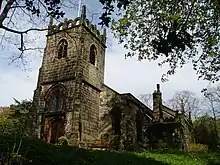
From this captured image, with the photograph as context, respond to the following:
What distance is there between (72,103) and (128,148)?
19.9 ft

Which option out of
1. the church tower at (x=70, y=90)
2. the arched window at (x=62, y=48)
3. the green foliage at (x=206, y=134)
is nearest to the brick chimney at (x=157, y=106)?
the church tower at (x=70, y=90)

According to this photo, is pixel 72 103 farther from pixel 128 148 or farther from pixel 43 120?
pixel 128 148

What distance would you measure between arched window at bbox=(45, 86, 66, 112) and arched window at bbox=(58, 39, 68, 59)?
372 cm

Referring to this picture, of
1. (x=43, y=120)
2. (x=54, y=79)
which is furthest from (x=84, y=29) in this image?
(x=43, y=120)

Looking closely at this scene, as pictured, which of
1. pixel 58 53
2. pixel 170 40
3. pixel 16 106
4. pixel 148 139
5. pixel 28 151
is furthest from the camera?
pixel 16 106

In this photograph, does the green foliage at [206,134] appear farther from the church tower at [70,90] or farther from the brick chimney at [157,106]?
the church tower at [70,90]

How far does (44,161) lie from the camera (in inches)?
249

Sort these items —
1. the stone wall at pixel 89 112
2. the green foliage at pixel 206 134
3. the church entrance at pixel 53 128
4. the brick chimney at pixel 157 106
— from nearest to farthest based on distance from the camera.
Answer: the stone wall at pixel 89 112
the church entrance at pixel 53 128
the brick chimney at pixel 157 106
the green foliage at pixel 206 134

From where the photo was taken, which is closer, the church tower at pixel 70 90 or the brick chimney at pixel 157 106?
the church tower at pixel 70 90

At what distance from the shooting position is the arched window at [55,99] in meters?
24.2

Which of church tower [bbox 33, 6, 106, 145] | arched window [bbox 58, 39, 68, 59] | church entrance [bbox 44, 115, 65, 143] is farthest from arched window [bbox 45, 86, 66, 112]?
arched window [bbox 58, 39, 68, 59]

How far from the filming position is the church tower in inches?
896

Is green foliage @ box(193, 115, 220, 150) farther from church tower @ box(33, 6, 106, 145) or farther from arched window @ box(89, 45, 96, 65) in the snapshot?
arched window @ box(89, 45, 96, 65)

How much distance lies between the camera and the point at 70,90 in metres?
23.8
